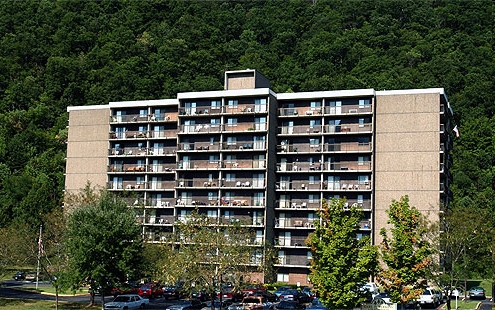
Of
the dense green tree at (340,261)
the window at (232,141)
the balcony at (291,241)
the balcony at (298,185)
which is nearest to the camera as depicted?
the dense green tree at (340,261)

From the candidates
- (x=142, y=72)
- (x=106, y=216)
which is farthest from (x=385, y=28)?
(x=106, y=216)

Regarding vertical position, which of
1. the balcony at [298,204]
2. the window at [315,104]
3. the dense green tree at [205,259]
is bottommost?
the dense green tree at [205,259]

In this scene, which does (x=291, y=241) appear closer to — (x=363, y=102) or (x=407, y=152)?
(x=407, y=152)

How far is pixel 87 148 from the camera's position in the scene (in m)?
109

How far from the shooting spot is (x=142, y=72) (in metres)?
A: 160

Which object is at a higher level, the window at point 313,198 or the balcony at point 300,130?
the balcony at point 300,130

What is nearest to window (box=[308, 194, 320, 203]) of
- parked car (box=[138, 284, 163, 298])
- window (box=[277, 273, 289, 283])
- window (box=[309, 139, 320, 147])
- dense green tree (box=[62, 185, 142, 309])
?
window (box=[309, 139, 320, 147])

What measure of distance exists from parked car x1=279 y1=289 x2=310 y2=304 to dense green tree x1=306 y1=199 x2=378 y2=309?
22764 millimetres

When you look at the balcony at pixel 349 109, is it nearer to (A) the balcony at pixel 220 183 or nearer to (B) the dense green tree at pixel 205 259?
(A) the balcony at pixel 220 183

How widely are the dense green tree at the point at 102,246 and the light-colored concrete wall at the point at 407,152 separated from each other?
126ft

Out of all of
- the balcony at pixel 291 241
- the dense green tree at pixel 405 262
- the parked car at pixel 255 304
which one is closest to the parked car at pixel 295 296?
the parked car at pixel 255 304

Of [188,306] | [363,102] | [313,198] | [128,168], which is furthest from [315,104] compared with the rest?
[188,306]

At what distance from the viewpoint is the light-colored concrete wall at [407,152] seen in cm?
8788

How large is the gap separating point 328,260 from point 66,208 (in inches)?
1480
